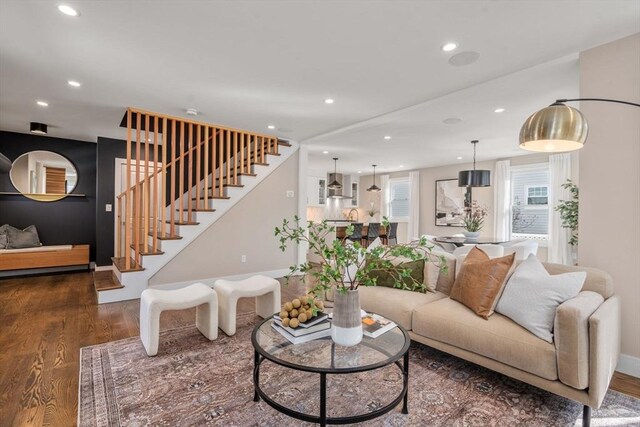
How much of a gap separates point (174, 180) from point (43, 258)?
2898 mm

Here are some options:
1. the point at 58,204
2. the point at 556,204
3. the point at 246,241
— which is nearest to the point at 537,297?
the point at 246,241

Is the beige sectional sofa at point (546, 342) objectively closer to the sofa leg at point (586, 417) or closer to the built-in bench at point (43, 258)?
the sofa leg at point (586, 417)

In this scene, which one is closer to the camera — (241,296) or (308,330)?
(308,330)

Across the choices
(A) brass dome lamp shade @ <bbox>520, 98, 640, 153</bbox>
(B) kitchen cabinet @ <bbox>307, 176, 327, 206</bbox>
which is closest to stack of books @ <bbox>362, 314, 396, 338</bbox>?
(A) brass dome lamp shade @ <bbox>520, 98, 640, 153</bbox>

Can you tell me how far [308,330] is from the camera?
1.86 meters

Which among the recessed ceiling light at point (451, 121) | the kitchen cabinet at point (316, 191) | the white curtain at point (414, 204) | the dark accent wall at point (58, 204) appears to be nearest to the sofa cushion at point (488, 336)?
the recessed ceiling light at point (451, 121)

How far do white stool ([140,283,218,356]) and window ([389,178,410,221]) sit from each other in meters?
7.41

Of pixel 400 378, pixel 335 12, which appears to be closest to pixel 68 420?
pixel 400 378

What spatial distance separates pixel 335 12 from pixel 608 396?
3.12 metres

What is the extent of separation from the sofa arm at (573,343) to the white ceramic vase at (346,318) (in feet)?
3.67

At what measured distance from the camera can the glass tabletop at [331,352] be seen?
156 centimetres

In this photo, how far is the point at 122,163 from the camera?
19.0 ft

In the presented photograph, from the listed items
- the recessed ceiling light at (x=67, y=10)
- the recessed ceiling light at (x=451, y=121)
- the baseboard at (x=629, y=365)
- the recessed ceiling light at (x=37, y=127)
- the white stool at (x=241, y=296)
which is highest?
the recessed ceiling light at (x=67, y=10)

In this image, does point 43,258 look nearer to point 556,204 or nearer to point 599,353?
point 599,353
